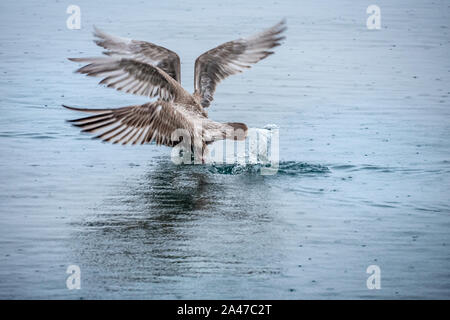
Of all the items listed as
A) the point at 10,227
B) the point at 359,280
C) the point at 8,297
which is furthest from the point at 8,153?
the point at 359,280

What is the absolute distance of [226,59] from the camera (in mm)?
11242

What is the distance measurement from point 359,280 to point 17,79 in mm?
8059

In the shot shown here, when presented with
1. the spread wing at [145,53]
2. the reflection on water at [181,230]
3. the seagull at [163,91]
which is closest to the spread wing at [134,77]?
the seagull at [163,91]

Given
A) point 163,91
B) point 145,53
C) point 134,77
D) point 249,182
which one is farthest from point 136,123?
point 145,53

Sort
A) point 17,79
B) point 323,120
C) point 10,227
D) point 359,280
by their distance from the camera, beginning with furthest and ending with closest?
point 17,79 → point 323,120 → point 10,227 → point 359,280

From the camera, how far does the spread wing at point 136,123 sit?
859 cm

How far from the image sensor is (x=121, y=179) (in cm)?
919

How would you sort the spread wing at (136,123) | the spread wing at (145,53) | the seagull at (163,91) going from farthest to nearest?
the spread wing at (145,53) → the seagull at (163,91) → the spread wing at (136,123)

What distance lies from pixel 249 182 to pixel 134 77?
1.89m

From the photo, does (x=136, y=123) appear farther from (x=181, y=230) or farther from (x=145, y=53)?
(x=145, y=53)

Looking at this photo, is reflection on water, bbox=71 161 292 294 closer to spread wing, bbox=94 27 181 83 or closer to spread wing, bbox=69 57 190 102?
spread wing, bbox=69 57 190 102

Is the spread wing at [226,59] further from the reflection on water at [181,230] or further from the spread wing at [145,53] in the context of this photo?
the reflection on water at [181,230]

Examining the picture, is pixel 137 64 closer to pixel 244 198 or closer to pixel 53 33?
pixel 244 198

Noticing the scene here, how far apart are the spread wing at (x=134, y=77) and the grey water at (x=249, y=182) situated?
838 mm
